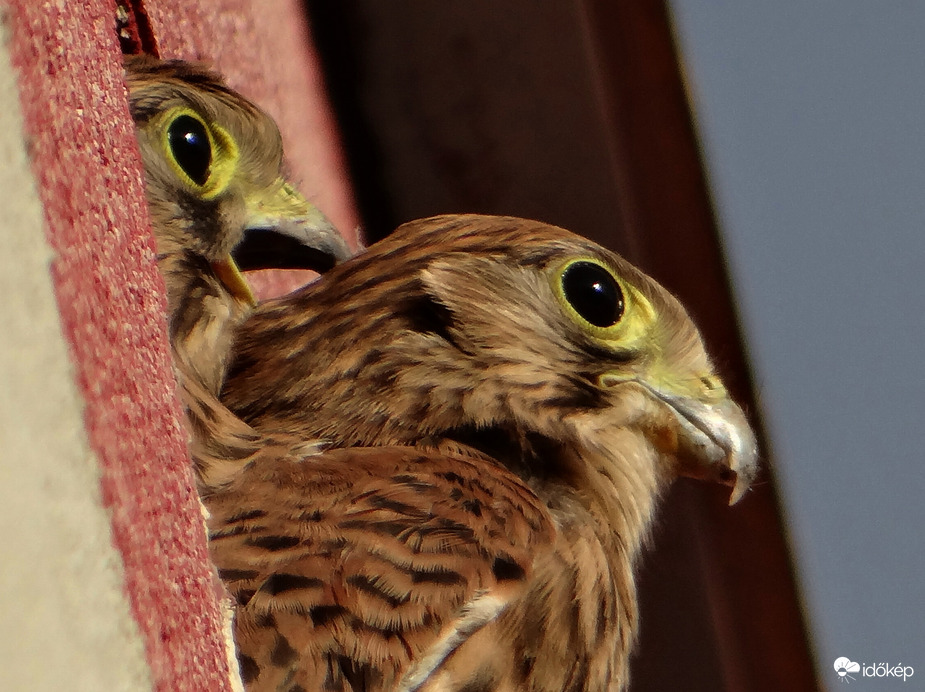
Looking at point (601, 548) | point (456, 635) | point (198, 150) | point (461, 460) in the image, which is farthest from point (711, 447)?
point (198, 150)

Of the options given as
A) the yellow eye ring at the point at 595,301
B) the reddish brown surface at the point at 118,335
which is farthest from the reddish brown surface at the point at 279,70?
the reddish brown surface at the point at 118,335

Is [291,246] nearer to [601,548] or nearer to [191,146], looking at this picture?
[191,146]

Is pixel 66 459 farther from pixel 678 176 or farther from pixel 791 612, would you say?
pixel 791 612

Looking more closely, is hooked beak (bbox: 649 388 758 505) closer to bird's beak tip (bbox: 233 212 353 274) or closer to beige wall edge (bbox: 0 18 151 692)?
bird's beak tip (bbox: 233 212 353 274)

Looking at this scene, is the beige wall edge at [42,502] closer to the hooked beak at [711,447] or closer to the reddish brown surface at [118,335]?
the reddish brown surface at [118,335]

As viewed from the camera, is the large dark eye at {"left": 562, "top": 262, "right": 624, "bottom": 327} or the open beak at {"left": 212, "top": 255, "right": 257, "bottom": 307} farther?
the open beak at {"left": 212, "top": 255, "right": 257, "bottom": 307}

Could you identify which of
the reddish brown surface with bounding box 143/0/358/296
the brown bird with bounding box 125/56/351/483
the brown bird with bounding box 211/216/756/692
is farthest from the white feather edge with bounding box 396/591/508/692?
the reddish brown surface with bounding box 143/0/358/296

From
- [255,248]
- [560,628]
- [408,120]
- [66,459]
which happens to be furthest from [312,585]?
[408,120]
